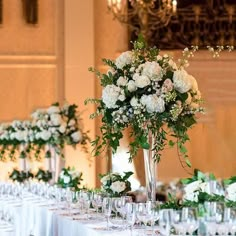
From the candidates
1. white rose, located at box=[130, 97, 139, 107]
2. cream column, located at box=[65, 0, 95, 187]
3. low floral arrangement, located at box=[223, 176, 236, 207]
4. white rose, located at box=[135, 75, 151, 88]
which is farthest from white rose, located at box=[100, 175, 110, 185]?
cream column, located at box=[65, 0, 95, 187]

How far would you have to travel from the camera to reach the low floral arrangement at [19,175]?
10656 mm

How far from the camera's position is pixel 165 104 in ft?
19.8

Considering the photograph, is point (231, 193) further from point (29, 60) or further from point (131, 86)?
point (29, 60)

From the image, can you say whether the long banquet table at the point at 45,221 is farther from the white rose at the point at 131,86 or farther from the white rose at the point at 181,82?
the white rose at the point at 181,82

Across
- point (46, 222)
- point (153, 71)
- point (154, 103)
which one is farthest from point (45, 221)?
point (153, 71)

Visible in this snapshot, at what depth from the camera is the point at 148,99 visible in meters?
5.96

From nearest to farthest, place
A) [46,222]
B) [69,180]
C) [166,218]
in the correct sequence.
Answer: [166,218], [46,222], [69,180]

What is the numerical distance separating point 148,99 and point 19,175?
16.4 ft

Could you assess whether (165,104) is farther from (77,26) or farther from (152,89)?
(77,26)

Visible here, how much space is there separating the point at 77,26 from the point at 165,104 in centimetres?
638

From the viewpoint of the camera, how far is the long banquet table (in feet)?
18.5

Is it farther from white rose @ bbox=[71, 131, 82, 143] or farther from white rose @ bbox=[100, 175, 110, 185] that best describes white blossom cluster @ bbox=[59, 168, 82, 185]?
white rose @ bbox=[71, 131, 82, 143]

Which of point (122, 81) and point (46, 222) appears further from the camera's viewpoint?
point (46, 222)

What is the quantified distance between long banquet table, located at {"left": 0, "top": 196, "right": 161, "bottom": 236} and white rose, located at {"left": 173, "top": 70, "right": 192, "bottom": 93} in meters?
0.99
